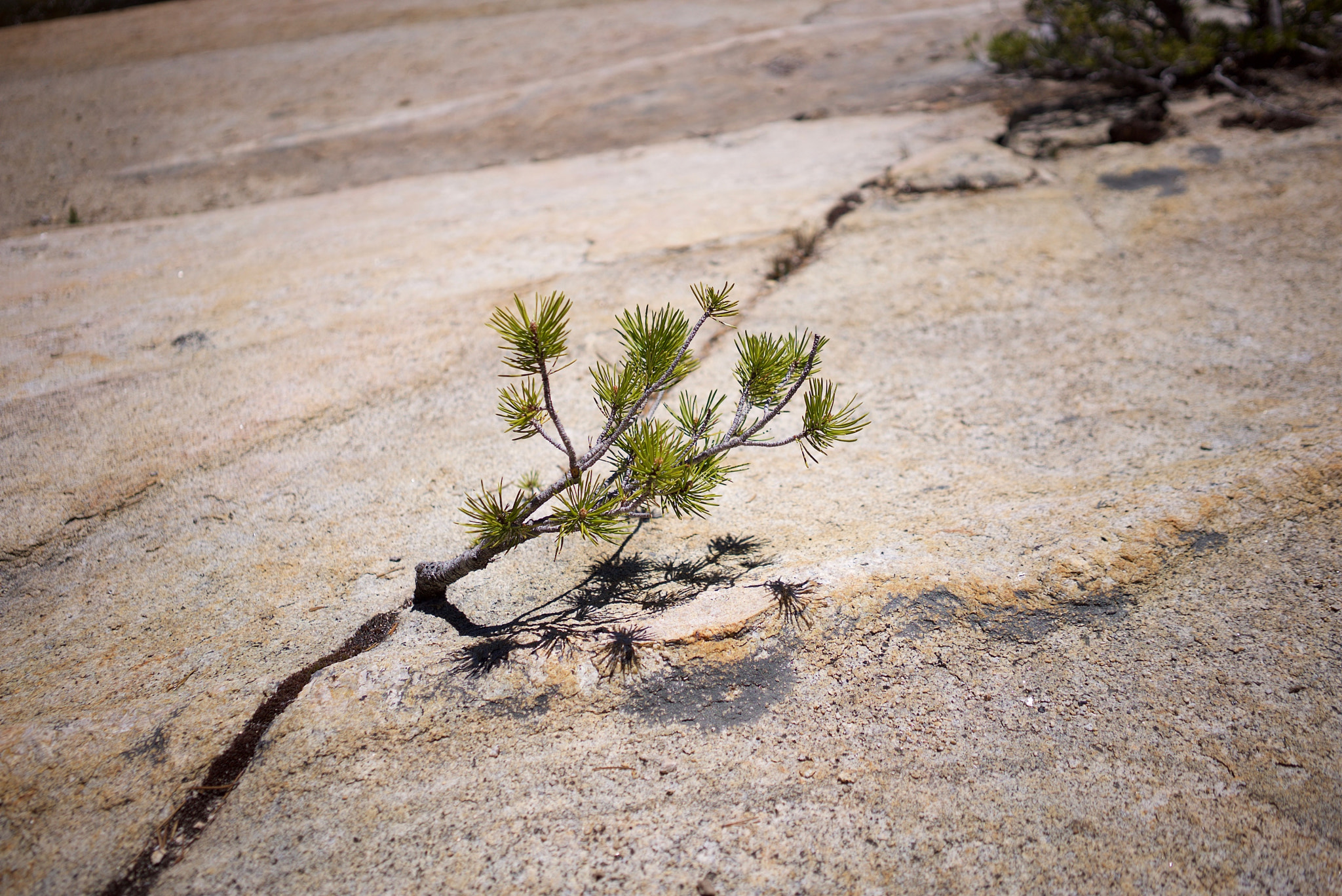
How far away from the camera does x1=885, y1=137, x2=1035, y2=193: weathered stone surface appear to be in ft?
12.9

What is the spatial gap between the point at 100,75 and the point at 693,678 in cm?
741

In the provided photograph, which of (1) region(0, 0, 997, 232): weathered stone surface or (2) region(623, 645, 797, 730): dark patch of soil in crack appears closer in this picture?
(2) region(623, 645, 797, 730): dark patch of soil in crack

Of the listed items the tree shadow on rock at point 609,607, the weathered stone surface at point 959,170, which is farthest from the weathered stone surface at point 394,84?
the tree shadow on rock at point 609,607

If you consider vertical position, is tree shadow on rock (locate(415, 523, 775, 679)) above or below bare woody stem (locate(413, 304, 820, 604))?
below

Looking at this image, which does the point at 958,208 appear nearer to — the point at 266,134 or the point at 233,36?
the point at 266,134

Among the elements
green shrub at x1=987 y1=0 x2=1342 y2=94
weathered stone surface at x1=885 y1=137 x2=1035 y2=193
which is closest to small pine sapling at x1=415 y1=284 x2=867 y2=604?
weathered stone surface at x1=885 y1=137 x2=1035 y2=193

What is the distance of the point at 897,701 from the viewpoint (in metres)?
1.65

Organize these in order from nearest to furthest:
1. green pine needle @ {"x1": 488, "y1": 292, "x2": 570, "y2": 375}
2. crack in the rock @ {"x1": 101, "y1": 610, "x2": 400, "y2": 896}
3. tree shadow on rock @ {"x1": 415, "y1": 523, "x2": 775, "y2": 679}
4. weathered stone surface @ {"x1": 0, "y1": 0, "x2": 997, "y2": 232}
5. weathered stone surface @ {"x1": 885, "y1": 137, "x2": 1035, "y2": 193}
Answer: crack in the rock @ {"x1": 101, "y1": 610, "x2": 400, "y2": 896}, green pine needle @ {"x1": 488, "y1": 292, "x2": 570, "y2": 375}, tree shadow on rock @ {"x1": 415, "y1": 523, "x2": 775, "y2": 679}, weathered stone surface @ {"x1": 885, "y1": 137, "x2": 1035, "y2": 193}, weathered stone surface @ {"x1": 0, "y1": 0, "x2": 997, "y2": 232}

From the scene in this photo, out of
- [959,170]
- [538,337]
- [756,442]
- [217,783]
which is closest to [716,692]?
[756,442]

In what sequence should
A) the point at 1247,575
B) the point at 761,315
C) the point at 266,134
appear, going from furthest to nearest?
1. the point at 266,134
2. the point at 761,315
3. the point at 1247,575

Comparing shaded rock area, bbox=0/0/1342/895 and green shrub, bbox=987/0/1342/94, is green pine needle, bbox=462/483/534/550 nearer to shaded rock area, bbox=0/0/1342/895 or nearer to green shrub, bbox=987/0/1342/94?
shaded rock area, bbox=0/0/1342/895

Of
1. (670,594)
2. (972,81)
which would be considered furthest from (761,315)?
(972,81)

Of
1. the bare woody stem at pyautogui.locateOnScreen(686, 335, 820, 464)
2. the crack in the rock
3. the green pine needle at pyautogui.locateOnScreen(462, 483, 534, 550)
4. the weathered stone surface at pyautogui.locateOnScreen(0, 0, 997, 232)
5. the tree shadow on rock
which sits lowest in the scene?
the tree shadow on rock

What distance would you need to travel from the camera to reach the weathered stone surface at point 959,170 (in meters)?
3.92
